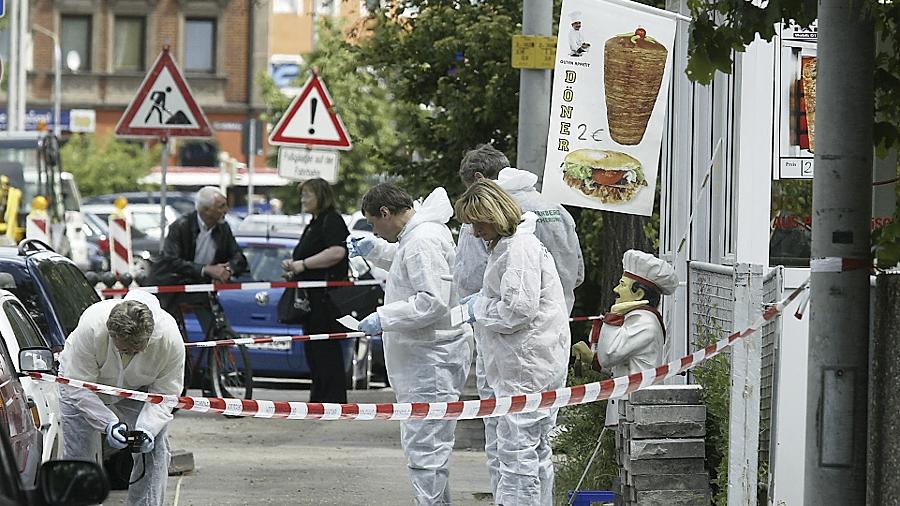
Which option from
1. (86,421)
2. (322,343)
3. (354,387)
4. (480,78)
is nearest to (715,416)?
(86,421)

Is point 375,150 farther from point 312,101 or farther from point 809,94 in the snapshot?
point 809,94

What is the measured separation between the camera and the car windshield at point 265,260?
1733 cm

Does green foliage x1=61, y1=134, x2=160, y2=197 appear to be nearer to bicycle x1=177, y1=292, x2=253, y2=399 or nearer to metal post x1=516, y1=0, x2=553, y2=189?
bicycle x1=177, y1=292, x2=253, y2=399

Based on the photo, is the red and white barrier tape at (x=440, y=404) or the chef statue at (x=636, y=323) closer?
the red and white barrier tape at (x=440, y=404)

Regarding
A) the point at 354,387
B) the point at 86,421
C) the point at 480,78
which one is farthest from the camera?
the point at 354,387

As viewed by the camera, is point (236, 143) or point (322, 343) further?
point (236, 143)

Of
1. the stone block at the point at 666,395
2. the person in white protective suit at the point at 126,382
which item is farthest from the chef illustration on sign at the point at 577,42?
the person in white protective suit at the point at 126,382

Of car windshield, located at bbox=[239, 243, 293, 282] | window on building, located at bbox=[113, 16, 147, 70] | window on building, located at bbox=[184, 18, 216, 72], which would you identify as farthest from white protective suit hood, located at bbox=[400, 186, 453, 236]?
window on building, located at bbox=[113, 16, 147, 70]

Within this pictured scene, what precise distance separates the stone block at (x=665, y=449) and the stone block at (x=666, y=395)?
0.59ft

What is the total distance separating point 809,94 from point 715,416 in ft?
5.35

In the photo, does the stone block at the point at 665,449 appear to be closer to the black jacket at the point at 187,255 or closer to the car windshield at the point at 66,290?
the car windshield at the point at 66,290

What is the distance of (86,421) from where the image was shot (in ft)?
28.2

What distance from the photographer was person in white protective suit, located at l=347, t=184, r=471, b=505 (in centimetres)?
886

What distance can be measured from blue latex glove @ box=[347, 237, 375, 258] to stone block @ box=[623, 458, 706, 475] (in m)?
2.26
